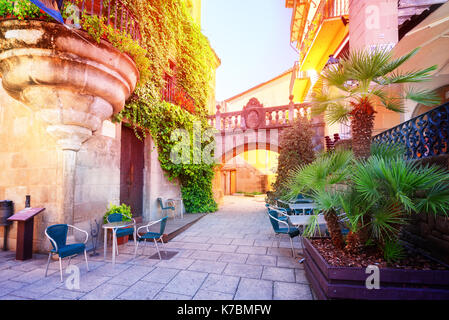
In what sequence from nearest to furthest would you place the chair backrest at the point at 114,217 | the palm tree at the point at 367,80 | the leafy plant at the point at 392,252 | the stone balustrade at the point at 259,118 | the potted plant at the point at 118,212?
the leafy plant at the point at 392,252 < the palm tree at the point at 367,80 < the chair backrest at the point at 114,217 < the potted plant at the point at 118,212 < the stone balustrade at the point at 259,118

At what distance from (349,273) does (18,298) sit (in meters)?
3.85

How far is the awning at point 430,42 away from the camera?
3127mm

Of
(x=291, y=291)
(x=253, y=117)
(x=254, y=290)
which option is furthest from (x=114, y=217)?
(x=253, y=117)

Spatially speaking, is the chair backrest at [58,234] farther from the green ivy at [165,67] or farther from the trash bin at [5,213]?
the green ivy at [165,67]

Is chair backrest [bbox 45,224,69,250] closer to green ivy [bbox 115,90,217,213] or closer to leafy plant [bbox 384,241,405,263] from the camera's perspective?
green ivy [bbox 115,90,217,213]

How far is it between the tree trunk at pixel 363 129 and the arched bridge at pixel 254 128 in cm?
595

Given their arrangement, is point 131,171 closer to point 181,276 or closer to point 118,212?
point 118,212

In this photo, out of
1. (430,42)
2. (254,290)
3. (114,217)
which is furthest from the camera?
(114,217)

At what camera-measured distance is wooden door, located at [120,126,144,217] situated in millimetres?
6035

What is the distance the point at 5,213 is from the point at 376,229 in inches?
258

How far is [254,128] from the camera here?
9922 millimetres

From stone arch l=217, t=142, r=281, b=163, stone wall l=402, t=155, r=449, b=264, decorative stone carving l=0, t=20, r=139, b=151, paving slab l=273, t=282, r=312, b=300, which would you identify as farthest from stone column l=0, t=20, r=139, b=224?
stone arch l=217, t=142, r=281, b=163

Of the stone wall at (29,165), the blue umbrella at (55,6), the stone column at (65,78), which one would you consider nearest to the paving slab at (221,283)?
the stone column at (65,78)
